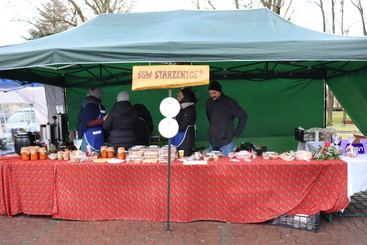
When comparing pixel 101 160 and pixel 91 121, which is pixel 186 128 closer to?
pixel 101 160

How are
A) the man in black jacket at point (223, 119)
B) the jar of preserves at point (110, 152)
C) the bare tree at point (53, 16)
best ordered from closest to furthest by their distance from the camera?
1. the jar of preserves at point (110, 152)
2. the man in black jacket at point (223, 119)
3. the bare tree at point (53, 16)

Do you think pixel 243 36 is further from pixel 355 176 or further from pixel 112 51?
pixel 355 176

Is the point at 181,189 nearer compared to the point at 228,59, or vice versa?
the point at 228,59

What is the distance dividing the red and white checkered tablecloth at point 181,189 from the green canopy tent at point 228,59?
1199mm

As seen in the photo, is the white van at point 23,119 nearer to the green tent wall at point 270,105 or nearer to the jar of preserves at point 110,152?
the green tent wall at point 270,105

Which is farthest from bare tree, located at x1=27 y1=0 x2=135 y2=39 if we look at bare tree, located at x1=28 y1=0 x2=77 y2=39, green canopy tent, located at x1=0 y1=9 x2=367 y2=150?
green canopy tent, located at x1=0 y1=9 x2=367 y2=150

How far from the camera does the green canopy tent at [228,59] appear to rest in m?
3.41

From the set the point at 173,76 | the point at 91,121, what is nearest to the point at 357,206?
the point at 173,76

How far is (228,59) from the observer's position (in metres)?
3.41

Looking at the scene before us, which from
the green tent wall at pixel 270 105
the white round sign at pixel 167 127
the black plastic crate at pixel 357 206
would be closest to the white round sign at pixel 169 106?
the white round sign at pixel 167 127

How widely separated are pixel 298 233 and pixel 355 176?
92 centimetres

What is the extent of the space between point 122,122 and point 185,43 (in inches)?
52.0

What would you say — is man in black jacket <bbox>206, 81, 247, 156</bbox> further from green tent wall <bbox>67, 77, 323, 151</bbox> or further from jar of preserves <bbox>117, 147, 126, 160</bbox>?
green tent wall <bbox>67, 77, 323, 151</bbox>

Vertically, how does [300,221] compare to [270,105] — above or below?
below
